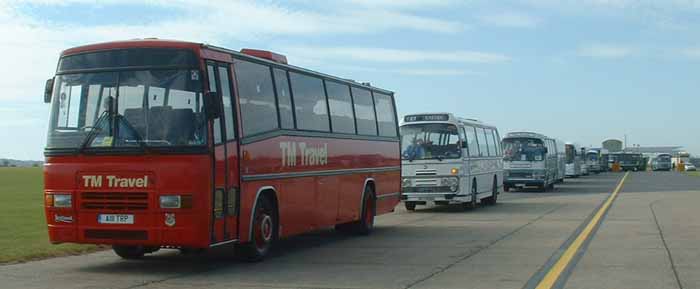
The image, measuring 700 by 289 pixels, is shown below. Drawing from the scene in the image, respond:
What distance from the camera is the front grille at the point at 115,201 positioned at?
1168cm

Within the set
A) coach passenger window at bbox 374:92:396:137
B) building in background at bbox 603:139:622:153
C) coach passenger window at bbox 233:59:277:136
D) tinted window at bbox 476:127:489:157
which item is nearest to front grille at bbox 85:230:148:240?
coach passenger window at bbox 233:59:277:136

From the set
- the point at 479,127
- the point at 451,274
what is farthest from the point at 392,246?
the point at 479,127

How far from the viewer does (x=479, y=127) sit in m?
30.4

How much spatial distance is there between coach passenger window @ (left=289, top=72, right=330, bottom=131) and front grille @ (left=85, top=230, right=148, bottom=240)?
3.98 meters

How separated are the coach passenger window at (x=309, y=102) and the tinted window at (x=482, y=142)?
46.4ft

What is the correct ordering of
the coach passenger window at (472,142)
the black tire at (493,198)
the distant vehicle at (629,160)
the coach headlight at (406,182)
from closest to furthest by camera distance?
the coach headlight at (406,182)
the coach passenger window at (472,142)
the black tire at (493,198)
the distant vehicle at (629,160)

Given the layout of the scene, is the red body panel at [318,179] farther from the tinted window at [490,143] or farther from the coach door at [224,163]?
the tinted window at [490,143]

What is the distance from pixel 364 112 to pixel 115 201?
794cm

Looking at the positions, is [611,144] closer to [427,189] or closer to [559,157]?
[559,157]

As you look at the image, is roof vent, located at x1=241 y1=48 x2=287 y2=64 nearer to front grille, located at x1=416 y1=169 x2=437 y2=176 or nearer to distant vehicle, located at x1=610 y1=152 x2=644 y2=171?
front grille, located at x1=416 y1=169 x2=437 y2=176

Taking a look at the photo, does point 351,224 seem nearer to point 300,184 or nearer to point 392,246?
point 392,246

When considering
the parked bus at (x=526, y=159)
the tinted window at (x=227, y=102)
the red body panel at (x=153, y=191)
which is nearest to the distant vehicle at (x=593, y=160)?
the parked bus at (x=526, y=159)

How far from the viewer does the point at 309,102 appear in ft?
51.5

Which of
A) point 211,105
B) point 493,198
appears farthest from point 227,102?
point 493,198
